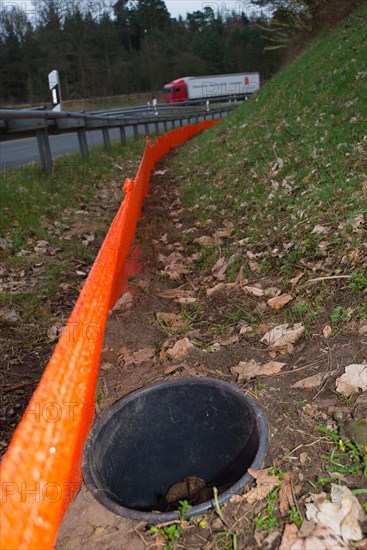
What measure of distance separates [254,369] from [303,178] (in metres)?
3.24

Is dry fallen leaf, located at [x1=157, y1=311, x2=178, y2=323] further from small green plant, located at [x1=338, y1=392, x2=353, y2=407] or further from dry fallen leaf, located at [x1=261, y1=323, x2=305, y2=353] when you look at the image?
small green plant, located at [x1=338, y1=392, x2=353, y2=407]

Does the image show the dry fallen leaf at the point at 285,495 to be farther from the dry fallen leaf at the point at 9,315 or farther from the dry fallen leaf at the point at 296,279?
the dry fallen leaf at the point at 9,315

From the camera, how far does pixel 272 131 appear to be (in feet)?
27.8

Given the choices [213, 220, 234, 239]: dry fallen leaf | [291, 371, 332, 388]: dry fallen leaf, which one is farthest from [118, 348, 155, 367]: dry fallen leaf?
[213, 220, 234, 239]: dry fallen leaf

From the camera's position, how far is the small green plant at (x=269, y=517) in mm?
2043

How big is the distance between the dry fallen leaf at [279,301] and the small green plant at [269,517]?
5.62ft

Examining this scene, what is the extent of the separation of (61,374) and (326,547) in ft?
4.36

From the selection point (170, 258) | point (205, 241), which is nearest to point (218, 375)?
point (170, 258)

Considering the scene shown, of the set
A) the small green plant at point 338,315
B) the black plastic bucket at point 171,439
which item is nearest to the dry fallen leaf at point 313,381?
the black plastic bucket at point 171,439

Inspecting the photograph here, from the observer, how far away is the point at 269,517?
2080 millimetres

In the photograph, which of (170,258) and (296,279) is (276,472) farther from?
(170,258)

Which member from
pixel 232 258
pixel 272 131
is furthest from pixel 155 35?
pixel 232 258

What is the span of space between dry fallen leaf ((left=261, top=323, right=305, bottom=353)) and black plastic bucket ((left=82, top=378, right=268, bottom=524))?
0.55 metres

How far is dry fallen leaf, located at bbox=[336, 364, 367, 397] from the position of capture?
2.62 meters
